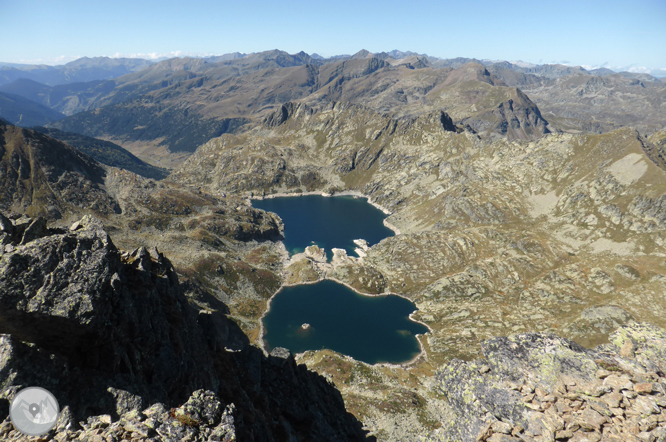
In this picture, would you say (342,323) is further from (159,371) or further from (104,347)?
(104,347)

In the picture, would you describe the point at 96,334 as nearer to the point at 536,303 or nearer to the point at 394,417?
the point at 394,417

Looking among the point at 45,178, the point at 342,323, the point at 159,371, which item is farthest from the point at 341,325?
the point at 45,178

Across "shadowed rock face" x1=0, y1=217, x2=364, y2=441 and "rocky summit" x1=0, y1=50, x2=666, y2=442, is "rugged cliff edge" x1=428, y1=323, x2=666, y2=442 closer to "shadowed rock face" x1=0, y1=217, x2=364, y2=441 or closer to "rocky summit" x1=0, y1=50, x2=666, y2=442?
"rocky summit" x1=0, y1=50, x2=666, y2=442

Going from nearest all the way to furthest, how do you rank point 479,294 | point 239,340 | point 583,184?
point 239,340, point 479,294, point 583,184

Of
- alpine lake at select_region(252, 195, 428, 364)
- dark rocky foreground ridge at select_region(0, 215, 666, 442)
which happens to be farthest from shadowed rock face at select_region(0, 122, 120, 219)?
dark rocky foreground ridge at select_region(0, 215, 666, 442)

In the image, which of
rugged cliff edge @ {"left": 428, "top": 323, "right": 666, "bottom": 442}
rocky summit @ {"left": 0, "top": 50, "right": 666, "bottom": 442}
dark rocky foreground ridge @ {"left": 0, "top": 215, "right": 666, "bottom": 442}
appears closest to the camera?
dark rocky foreground ridge @ {"left": 0, "top": 215, "right": 666, "bottom": 442}

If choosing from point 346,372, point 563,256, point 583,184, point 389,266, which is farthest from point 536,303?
point 583,184
